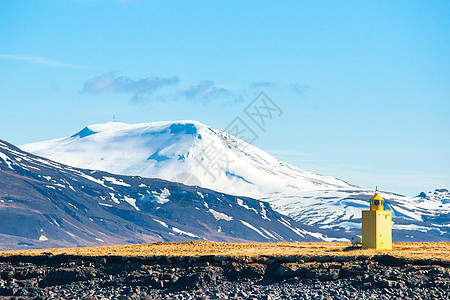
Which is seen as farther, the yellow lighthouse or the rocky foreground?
the yellow lighthouse

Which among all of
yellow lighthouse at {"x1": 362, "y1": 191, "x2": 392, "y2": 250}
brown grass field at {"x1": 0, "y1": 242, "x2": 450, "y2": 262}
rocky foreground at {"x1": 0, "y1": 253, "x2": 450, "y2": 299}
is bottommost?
rocky foreground at {"x1": 0, "y1": 253, "x2": 450, "y2": 299}

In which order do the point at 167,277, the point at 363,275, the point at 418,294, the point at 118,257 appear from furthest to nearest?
the point at 118,257
the point at 167,277
the point at 363,275
the point at 418,294

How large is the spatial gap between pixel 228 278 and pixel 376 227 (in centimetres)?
1315

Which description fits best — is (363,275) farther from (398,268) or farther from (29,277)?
(29,277)

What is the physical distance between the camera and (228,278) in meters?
52.2

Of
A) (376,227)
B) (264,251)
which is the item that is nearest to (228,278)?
(264,251)

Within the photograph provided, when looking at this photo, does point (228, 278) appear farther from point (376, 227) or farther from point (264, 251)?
point (376, 227)

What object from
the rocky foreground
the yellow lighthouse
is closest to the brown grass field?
the rocky foreground

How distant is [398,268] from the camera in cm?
4981

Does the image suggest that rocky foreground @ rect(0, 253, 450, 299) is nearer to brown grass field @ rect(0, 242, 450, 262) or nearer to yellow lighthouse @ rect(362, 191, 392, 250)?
brown grass field @ rect(0, 242, 450, 262)

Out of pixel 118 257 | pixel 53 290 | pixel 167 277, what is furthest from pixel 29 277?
pixel 167 277

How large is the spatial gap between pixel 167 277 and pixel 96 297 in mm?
5205

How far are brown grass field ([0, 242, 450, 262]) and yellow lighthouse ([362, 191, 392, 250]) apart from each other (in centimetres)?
124

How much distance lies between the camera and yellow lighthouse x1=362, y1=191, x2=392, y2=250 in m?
57.7
